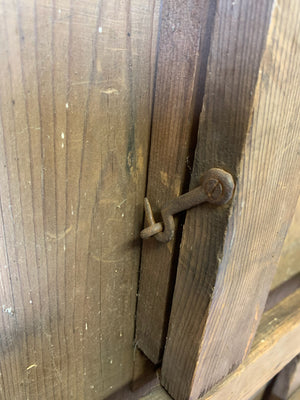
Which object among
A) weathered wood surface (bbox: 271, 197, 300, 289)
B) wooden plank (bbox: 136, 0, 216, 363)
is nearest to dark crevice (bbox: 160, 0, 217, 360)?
wooden plank (bbox: 136, 0, 216, 363)

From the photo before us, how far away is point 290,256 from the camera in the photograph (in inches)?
34.0

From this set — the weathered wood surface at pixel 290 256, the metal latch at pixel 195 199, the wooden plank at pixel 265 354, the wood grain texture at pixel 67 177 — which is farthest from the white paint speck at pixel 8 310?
the weathered wood surface at pixel 290 256

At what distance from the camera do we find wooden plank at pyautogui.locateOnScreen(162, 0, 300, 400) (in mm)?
367

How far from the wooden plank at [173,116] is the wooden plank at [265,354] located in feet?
0.63

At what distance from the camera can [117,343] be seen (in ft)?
2.19

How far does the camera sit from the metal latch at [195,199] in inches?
16.2

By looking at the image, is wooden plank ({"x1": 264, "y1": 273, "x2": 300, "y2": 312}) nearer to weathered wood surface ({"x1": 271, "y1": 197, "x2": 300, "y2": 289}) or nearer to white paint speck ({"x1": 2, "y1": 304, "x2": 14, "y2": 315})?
weathered wood surface ({"x1": 271, "y1": 197, "x2": 300, "y2": 289})

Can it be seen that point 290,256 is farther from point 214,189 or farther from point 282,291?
point 214,189

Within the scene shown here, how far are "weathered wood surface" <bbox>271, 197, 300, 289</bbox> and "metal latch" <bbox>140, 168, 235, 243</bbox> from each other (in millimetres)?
430

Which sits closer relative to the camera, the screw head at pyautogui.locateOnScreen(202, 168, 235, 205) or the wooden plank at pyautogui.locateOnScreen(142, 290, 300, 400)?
the screw head at pyautogui.locateOnScreen(202, 168, 235, 205)

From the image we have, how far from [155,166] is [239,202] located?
16cm

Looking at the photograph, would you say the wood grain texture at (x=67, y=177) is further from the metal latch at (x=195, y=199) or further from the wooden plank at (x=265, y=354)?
the wooden plank at (x=265, y=354)

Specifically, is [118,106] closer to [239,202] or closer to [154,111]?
[154,111]

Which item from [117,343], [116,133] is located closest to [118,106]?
[116,133]
